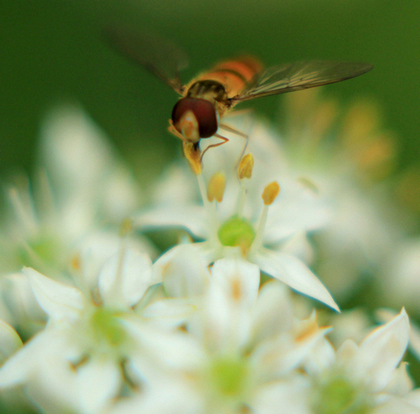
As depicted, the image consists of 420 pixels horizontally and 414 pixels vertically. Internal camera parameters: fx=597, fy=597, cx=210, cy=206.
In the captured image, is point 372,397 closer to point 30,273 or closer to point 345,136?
point 30,273

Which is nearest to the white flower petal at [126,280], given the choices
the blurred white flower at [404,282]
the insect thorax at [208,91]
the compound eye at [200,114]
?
the compound eye at [200,114]

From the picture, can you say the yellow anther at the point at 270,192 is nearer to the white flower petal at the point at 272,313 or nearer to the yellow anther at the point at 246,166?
the yellow anther at the point at 246,166

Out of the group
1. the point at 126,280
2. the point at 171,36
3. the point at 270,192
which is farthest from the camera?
the point at 171,36

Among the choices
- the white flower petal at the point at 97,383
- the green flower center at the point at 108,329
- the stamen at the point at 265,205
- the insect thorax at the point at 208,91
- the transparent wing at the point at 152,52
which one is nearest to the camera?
the white flower petal at the point at 97,383

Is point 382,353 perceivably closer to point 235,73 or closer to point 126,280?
point 126,280

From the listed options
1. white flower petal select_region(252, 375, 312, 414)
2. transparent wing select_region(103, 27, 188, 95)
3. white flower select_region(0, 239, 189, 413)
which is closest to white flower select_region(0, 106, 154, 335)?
white flower select_region(0, 239, 189, 413)

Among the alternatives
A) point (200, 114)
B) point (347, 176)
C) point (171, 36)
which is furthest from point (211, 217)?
point (171, 36)

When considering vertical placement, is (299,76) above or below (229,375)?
above
